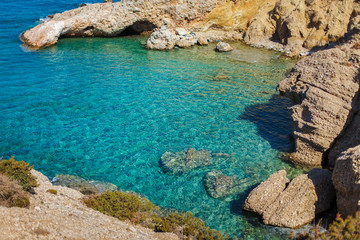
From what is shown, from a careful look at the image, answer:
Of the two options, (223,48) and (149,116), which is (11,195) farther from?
(223,48)

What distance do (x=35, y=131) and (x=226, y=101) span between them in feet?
44.5

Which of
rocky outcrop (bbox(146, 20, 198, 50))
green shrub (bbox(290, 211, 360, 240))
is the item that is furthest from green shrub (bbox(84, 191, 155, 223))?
rocky outcrop (bbox(146, 20, 198, 50))

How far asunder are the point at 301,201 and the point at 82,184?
32.4 feet

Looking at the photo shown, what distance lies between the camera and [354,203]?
11.1 metres

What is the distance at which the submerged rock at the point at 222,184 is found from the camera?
561 inches

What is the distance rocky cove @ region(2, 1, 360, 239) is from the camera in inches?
500

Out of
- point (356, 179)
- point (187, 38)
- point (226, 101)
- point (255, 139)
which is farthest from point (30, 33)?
point (356, 179)

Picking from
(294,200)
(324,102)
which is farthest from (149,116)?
(294,200)

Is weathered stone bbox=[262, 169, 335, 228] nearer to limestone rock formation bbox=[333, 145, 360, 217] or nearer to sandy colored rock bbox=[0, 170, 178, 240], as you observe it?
limestone rock formation bbox=[333, 145, 360, 217]

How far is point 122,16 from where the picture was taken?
4044cm

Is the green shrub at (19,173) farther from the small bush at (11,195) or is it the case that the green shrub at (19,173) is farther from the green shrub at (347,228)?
the green shrub at (347,228)

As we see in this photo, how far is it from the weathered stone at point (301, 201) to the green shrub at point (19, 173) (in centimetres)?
925

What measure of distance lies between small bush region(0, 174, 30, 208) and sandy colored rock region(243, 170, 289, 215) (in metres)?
8.53

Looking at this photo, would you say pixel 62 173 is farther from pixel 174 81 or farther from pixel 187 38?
pixel 187 38
